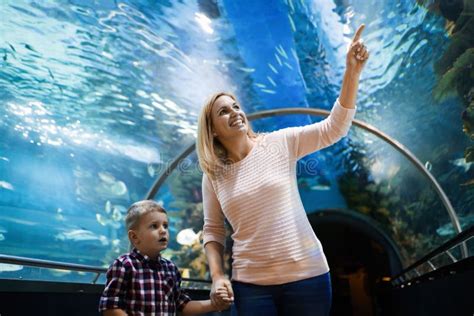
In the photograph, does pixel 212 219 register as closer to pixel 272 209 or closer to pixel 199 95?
pixel 272 209

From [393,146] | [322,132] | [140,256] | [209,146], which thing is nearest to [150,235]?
[140,256]

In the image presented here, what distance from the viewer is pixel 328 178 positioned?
473 inches

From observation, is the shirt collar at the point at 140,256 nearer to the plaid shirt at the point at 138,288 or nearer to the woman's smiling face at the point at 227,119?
the plaid shirt at the point at 138,288

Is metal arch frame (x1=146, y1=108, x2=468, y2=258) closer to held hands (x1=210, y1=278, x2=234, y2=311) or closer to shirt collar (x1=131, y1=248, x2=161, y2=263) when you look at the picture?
shirt collar (x1=131, y1=248, x2=161, y2=263)

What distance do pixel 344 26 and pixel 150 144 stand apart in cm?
615

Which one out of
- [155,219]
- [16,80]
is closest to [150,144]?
[16,80]

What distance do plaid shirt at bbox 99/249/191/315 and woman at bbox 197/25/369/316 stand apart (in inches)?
13.8

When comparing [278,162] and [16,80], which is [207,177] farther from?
[16,80]

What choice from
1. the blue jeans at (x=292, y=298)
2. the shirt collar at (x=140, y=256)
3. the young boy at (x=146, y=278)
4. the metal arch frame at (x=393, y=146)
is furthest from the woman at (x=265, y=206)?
the metal arch frame at (x=393, y=146)

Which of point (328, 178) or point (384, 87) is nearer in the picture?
point (384, 87)

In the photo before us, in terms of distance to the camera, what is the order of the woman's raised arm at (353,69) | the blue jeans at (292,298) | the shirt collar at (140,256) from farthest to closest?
1. the shirt collar at (140,256)
2. the woman's raised arm at (353,69)
3. the blue jeans at (292,298)

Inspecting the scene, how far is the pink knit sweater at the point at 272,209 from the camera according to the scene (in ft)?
5.06

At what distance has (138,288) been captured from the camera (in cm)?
190

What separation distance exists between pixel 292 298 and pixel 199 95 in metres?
7.27
